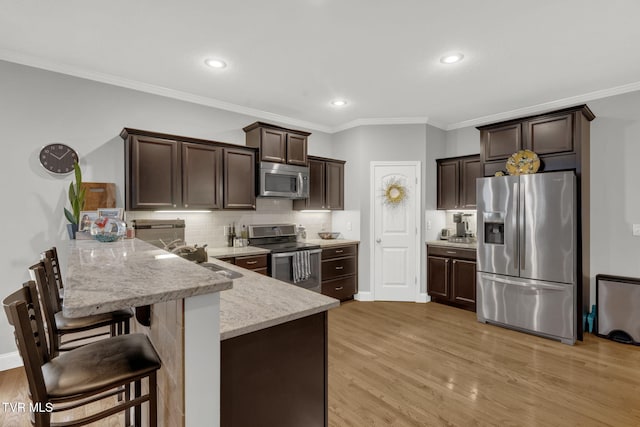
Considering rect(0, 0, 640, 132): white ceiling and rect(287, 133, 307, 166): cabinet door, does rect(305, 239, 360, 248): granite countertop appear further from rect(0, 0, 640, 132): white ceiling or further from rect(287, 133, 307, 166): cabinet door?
rect(0, 0, 640, 132): white ceiling

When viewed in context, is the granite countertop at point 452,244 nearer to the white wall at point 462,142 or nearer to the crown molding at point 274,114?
the white wall at point 462,142

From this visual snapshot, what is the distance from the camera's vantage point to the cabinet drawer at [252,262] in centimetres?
375

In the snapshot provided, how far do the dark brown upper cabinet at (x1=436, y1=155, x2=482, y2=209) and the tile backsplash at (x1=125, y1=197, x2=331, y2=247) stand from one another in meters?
2.02

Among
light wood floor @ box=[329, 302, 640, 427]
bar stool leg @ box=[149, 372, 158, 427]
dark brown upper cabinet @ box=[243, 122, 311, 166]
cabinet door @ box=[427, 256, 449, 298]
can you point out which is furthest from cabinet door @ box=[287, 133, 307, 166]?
bar stool leg @ box=[149, 372, 158, 427]

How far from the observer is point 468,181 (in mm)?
4863

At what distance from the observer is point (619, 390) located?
2.47m

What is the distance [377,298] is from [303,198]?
2004 millimetres

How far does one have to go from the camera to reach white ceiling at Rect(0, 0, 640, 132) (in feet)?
7.52

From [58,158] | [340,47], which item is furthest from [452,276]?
[58,158]

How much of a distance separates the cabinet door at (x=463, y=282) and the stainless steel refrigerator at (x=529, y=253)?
1.19ft

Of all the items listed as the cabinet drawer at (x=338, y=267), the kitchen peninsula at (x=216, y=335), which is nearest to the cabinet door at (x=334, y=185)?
the cabinet drawer at (x=338, y=267)

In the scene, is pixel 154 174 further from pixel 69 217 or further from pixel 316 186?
pixel 316 186

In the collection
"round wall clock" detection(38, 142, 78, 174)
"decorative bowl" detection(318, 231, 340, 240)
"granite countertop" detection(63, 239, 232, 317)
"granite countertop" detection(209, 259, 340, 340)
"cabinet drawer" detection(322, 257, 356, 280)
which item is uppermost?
"round wall clock" detection(38, 142, 78, 174)

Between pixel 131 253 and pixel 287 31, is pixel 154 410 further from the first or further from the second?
pixel 287 31
